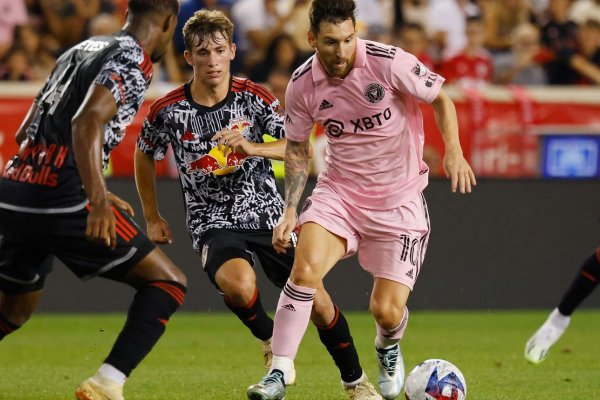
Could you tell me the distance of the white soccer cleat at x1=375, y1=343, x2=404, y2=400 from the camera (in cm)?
704

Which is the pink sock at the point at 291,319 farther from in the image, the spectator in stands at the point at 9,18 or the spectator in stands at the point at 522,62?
the spectator in stands at the point at 522,62

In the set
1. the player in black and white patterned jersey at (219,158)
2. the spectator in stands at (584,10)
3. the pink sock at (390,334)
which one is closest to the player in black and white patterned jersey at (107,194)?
the player in black and white patterned jersey at (219,158)

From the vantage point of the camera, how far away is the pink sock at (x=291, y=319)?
20.9 feet

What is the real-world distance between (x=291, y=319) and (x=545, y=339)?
10.0 feet

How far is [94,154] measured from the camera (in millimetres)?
5688

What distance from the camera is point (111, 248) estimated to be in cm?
591

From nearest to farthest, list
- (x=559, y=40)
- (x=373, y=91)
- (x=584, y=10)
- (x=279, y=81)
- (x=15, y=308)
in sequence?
(x=373, y=91) → (x=15, y=308) → (x=279, y=81) → (x=559, y=40) → (x=584, y=10)

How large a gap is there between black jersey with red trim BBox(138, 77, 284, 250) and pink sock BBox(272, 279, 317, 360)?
3.34 feet

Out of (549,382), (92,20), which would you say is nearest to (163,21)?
(549,382)

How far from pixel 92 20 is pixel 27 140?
8.47m

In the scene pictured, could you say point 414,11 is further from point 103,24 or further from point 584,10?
point 103,24

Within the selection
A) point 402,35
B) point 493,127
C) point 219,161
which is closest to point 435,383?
point 219,161

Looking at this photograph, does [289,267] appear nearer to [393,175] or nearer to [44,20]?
[393,175]

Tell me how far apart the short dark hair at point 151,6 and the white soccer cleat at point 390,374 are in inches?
92.6
